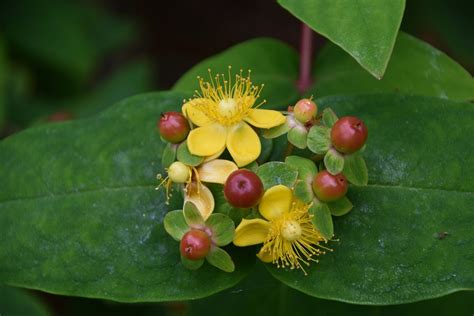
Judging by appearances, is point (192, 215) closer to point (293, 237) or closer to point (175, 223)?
point (175, 223)

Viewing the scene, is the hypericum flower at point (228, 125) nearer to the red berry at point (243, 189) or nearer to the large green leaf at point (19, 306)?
the red berry at point (243, 189)

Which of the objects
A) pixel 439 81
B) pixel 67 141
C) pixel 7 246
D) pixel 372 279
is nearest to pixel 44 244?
pixel 7 246

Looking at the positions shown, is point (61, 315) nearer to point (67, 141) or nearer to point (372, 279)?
point (67, 141)

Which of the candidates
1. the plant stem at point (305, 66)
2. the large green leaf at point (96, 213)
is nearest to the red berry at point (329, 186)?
the large green leaf at point (96, 213)

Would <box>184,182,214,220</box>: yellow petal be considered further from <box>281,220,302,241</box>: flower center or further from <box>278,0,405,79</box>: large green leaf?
<box>278,0,405,79</box>: large green leaf

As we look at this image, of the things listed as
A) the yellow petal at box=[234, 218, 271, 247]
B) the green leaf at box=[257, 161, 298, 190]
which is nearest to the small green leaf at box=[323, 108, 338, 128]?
the green leaf at box=[257, 161, 298, 190]

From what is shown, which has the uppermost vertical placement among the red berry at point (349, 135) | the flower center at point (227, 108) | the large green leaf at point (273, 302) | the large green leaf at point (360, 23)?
the large green leaf at point (360, 23)
